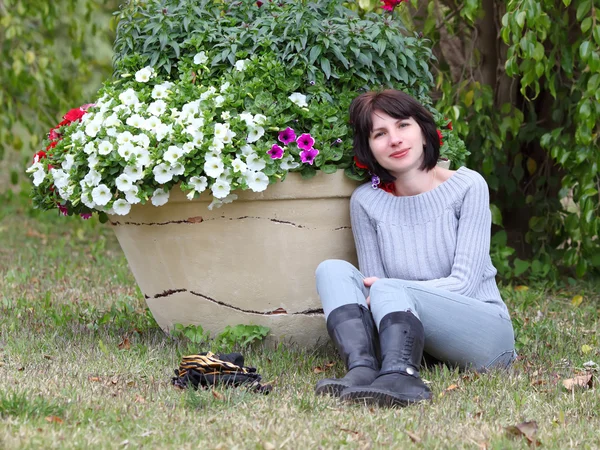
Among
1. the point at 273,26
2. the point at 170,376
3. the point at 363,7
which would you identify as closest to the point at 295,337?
the point at 170,376

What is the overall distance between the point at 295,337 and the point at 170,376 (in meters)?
0.50

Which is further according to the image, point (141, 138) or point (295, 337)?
point (295, 337)

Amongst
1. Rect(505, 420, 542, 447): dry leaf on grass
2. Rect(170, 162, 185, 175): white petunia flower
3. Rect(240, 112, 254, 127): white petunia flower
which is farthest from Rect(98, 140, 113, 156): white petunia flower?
Rect(505, 420, 542, 447): dry leaf on grass

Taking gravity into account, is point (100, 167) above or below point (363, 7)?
below

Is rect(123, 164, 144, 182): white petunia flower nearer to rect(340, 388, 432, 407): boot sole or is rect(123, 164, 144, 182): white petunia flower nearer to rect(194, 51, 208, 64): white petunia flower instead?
rect(194, 51, 208, 64): white petunia flower

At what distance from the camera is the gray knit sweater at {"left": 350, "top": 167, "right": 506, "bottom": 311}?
110 inches

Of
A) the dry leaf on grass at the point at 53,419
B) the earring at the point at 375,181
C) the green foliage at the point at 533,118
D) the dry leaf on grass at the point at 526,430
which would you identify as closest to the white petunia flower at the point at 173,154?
the earring at the point at 375,181

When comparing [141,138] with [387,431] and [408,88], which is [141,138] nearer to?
[408,88]

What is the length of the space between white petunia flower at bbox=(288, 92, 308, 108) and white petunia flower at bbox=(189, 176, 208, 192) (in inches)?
15.6

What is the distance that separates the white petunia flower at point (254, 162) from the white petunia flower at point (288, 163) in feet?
0.25

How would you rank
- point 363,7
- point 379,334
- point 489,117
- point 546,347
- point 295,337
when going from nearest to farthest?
point 379,334 < point 295,337 < point 546,347 < point 363,7 < point 489,117

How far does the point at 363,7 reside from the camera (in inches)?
144

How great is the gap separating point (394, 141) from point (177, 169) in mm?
684

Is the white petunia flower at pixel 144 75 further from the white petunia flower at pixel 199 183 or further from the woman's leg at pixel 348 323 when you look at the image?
the woman's leg at pixel 348 323
